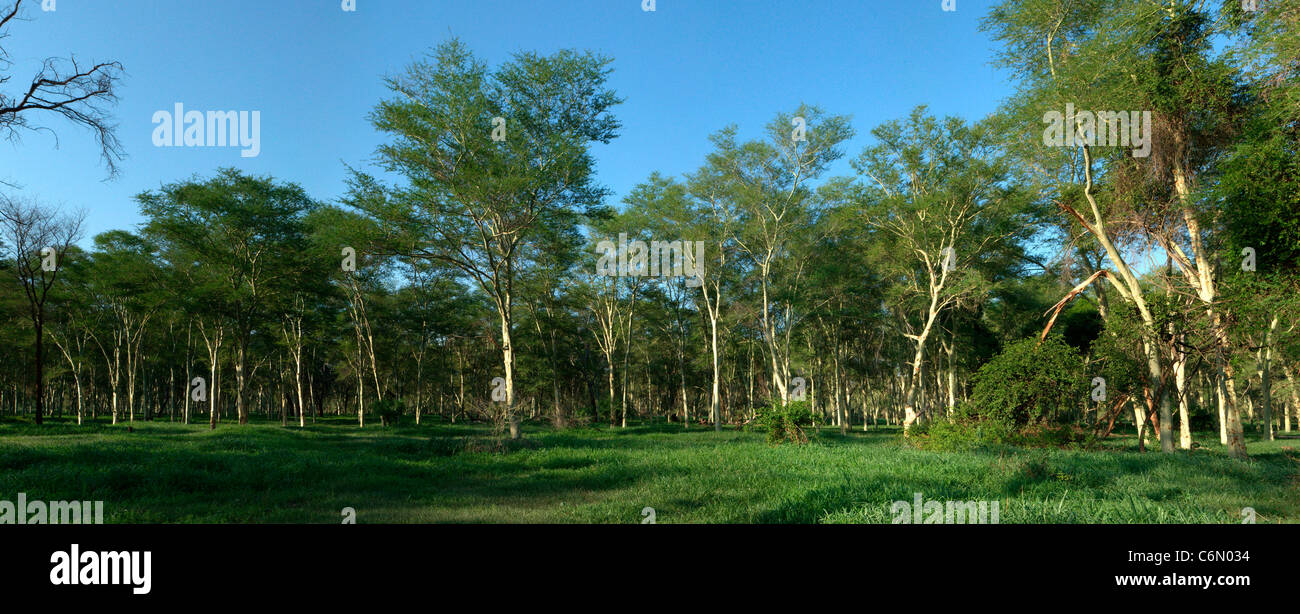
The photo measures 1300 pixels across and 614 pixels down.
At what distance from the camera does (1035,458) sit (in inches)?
444

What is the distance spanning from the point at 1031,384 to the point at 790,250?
1674cm

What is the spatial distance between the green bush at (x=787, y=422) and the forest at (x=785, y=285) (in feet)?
0.36

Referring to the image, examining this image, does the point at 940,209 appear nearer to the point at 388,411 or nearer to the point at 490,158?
the point at 490,158

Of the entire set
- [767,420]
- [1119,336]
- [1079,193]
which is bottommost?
[767,420]

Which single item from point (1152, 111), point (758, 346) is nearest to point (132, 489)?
point (1152, 111)

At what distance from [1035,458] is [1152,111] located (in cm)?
1143

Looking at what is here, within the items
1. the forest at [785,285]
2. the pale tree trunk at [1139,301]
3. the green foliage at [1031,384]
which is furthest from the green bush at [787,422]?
the pale tree trunk at [1139,301]

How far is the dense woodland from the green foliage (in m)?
0.11

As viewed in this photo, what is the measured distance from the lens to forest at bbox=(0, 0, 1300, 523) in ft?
34.9

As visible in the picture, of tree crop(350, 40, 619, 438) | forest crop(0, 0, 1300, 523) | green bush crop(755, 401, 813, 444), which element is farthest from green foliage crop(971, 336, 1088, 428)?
tree crop(350, 40, 619, 438)

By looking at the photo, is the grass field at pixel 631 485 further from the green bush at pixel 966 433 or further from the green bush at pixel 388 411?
the green bush at pixel 388 411

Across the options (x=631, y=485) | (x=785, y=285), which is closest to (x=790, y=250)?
(x=785, y=285)

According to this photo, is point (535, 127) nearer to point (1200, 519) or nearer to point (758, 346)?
point (1200, 519)

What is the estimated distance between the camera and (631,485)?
37.3ft
